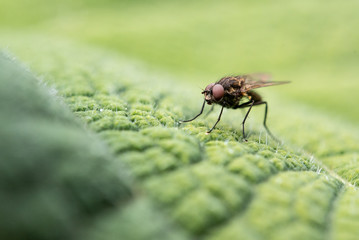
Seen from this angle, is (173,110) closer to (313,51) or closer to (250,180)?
(250,180)

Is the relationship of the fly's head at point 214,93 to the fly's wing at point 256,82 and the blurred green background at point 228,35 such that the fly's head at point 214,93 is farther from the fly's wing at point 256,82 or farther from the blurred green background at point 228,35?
the blurred green background at point 228,35

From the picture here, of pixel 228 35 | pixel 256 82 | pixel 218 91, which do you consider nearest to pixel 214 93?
pixel 218 91

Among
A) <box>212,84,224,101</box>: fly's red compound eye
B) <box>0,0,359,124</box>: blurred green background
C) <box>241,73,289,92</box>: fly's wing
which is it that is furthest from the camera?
<box>0,0,359,124</box>: blurred green background

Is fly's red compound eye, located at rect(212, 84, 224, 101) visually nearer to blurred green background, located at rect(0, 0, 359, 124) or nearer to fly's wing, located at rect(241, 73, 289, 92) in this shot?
fly's wing, located at rect(241, 73, 289, 92)

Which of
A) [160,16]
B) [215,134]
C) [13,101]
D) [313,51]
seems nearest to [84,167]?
[13,101]

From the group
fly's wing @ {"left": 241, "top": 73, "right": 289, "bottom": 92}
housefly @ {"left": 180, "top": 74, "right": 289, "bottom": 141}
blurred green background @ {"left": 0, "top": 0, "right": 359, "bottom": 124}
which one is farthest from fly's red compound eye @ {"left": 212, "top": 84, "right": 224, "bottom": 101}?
blurred green background @ {"left": 0, "top": 0, "right": 359, "bottom": 124}

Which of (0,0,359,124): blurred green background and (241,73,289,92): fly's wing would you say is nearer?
(241,73,289,92): fly's wing

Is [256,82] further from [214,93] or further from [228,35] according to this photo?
[228,35]
